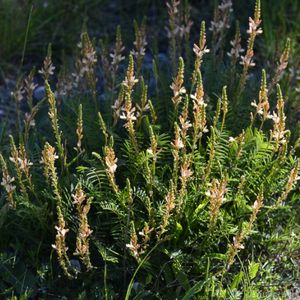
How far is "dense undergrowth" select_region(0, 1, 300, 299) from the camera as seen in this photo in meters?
2.85

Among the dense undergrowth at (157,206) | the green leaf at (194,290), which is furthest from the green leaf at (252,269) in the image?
the green leaf at (194,290)

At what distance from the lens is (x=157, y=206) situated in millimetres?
3033

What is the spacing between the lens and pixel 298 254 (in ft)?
10.8

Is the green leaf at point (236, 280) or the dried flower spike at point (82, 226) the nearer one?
the dried flower spike at point (82, 226)

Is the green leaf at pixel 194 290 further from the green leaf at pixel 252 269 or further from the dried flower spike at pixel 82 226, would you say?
the dried flower spike at pixel 82 226

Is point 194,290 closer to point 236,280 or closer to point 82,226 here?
point 236,280

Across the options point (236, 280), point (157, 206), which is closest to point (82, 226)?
point (157, 206)

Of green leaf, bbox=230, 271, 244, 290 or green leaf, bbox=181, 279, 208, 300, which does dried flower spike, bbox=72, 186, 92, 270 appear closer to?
green leaf, bbox=181, 279, 208, 300

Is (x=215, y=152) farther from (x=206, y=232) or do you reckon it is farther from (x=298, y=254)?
(x=298, y=254)

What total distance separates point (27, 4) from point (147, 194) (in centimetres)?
206

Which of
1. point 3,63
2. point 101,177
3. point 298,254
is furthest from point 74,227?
point 3,63

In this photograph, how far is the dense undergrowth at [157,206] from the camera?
2.85 meters

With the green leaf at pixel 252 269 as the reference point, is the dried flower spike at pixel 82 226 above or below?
above

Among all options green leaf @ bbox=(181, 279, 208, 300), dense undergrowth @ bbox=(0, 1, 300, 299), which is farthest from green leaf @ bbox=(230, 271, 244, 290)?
green leaf @ bbox=(181, 279, 208, 300)
